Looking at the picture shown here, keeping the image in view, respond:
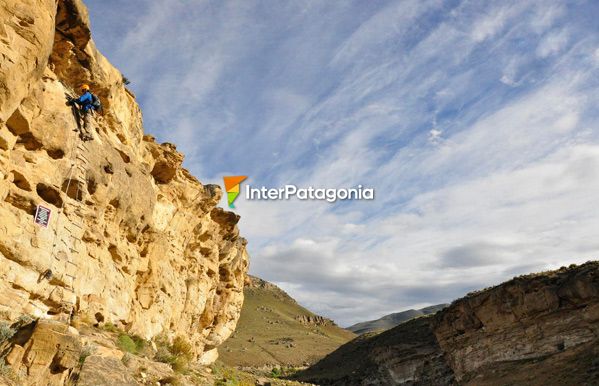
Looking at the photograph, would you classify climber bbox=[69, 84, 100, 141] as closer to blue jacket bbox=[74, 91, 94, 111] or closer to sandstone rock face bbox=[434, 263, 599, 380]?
blue jacket bbox=[74, 91, 94, 111]

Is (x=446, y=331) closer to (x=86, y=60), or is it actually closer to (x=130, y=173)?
(x=130, y=173)

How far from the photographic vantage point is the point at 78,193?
41.8 feet

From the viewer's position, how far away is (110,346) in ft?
35.3

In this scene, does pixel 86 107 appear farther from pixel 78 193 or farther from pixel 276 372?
pixel 276 372

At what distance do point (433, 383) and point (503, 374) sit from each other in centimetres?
1585

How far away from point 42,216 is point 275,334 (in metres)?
101

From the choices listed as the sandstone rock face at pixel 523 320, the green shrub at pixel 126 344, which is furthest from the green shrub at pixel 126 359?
the sandstone rock face at pixel 523 320

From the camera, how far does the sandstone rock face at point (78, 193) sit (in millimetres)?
9859

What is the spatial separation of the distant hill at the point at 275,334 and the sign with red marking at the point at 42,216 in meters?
47.0

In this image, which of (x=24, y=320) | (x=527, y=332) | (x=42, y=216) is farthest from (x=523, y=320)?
(x=24, y=320)

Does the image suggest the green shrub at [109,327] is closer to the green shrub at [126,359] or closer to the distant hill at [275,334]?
the green shrub at [126,359]

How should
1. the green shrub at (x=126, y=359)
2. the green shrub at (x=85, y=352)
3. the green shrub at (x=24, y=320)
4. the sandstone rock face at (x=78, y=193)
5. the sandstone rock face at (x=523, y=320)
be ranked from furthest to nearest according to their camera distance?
1. the sandstone rock face at (x=523, y=320)
2. the green shrub at (x=126, y=359)
3. the sandstone rock face at (x=78, y=193)
4. the green shrub at (x=85, y=352)
5. the green shrub at (x=24, y=320)

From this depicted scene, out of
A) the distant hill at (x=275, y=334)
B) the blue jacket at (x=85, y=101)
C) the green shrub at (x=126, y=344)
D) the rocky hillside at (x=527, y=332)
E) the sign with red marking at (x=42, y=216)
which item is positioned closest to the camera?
the sign with red marking at (x=42, y=216)

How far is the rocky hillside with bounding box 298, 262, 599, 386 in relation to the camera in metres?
27.6
